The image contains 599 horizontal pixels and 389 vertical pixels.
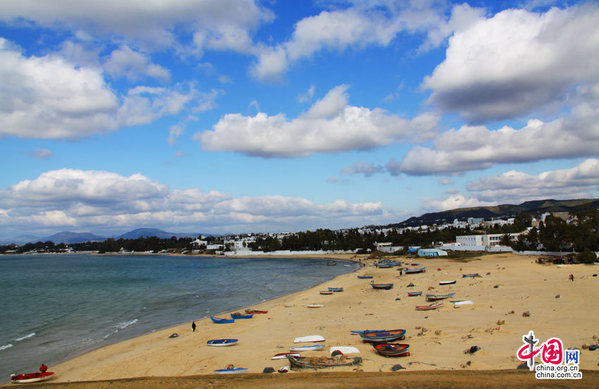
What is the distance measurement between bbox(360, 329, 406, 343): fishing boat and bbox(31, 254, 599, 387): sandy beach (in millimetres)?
563

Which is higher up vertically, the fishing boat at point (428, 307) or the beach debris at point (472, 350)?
the beach debris at point (472, 350)

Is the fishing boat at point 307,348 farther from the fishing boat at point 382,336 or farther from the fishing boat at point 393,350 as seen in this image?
the fishing boat at point 393,350

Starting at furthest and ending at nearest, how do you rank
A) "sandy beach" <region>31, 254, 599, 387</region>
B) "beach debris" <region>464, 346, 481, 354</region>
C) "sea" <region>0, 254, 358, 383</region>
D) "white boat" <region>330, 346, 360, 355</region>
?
"sea" <region>0, 254, 358, 383</region>, "white boat" <region>330, 346, 360, 355</region>, "sandy beach" <region>31, 254, 599, 387</region>, "beach debris" <region>464, 346, 481, 354</region>

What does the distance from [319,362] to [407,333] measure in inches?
342

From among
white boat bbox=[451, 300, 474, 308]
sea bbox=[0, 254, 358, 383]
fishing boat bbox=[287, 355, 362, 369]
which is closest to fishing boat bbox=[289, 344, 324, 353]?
fishing boat bbox=[287, 355, 362, 369]

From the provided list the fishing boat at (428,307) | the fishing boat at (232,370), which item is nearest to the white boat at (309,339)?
the fishing boat at (232,370)

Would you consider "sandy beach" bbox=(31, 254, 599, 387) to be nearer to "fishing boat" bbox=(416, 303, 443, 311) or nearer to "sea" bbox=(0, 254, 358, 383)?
"fishing boat" bbox=(416, 303, 443, 311)

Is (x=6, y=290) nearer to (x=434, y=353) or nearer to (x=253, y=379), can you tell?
(x=253, y=379)

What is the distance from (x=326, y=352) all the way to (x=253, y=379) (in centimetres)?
568

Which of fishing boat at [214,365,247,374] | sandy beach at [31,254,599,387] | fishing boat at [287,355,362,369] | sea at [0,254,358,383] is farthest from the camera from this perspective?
sea at [0,254,358,383]

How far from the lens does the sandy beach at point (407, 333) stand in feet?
62.8

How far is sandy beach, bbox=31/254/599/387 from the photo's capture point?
1913 cm

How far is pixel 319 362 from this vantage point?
19.0 metres

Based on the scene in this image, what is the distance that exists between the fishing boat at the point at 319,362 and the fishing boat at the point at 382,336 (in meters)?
3.96
